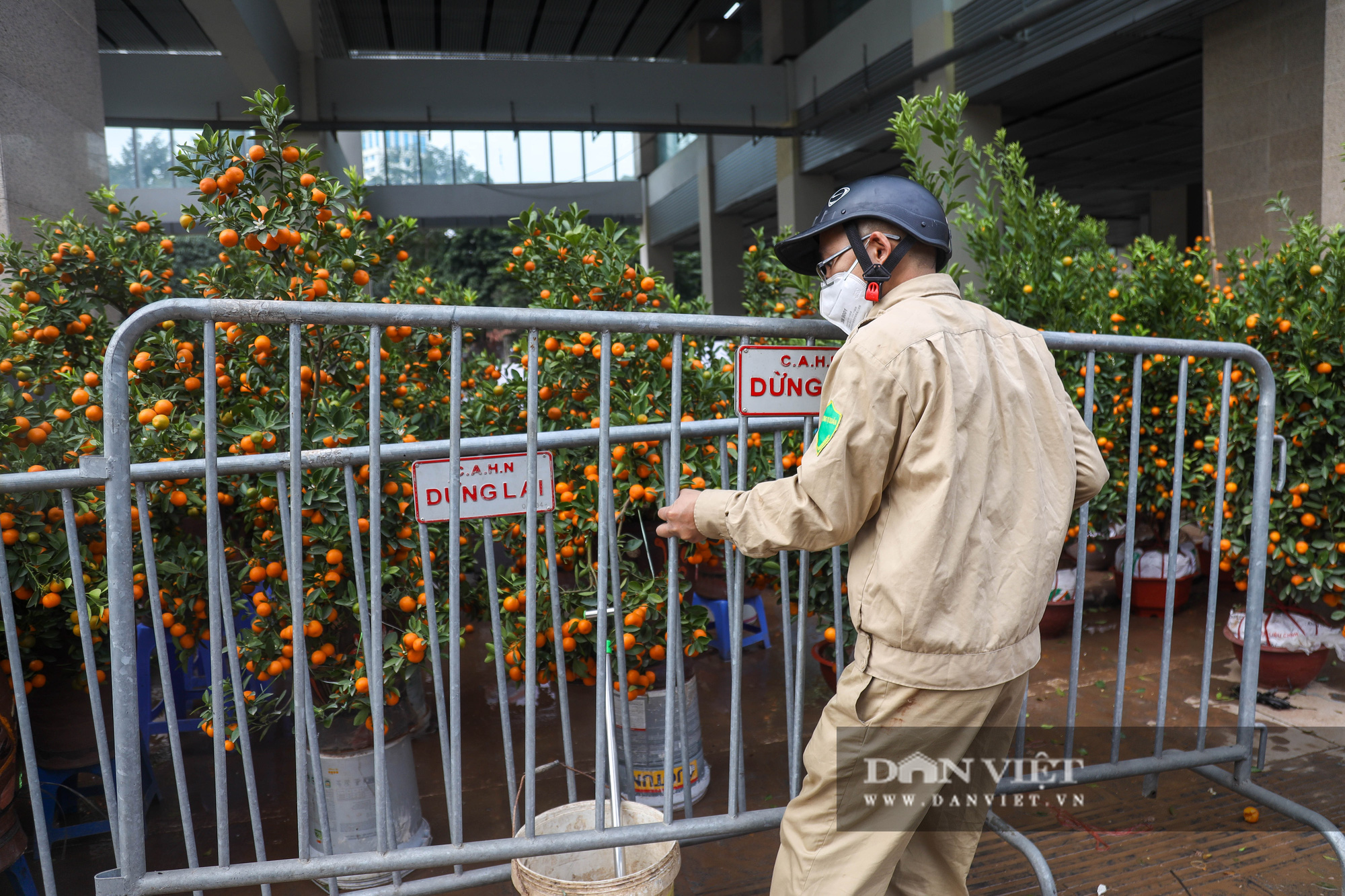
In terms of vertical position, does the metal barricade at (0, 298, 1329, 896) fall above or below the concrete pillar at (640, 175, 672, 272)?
below

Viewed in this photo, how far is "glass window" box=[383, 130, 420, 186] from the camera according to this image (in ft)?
79.3

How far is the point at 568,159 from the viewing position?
25406 millimetres

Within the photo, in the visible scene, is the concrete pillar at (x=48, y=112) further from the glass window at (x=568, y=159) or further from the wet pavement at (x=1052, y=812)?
the glass window at (x=568, y=159)

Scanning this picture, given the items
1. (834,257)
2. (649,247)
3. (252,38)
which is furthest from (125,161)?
(834,257)

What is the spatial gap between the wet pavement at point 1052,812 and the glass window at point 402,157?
2193cm

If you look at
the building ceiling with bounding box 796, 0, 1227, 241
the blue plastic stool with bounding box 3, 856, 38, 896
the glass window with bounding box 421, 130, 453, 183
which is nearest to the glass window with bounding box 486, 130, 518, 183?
the glass window with bounding box 421, 130, 453, 183

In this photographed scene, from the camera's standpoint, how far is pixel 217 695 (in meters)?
2.14

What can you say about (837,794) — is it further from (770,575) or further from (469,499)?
(770,575)

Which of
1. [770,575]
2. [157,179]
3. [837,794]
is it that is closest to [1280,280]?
[770,575]

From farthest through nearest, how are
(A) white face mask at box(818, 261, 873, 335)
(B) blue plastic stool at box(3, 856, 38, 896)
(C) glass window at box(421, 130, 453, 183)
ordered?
(C) glass window at box(421, 130, 453, 183), (B) blue plastic stool at box(3, 856, 38, 896), (A) white face mask at box(818, 261, 873, 335)

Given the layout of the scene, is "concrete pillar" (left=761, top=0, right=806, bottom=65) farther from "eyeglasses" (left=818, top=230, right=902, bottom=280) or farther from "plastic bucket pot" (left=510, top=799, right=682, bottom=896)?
"plastic bucket pot" (left=510, top=799, right=682, bottom=896)

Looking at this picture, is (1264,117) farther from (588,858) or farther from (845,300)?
(588,858)

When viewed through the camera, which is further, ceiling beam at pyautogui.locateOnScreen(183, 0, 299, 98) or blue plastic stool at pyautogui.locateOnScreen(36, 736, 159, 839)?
ceiling beam at pyautogui.locateOnScreen(183, 0, 299, 98)

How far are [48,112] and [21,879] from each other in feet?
13.2
